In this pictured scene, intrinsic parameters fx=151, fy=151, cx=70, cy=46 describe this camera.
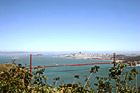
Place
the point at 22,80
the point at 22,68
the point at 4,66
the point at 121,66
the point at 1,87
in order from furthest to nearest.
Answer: the point at 4,66 < the point at 22,68 < the point at 22,80 < the point at 121,66 < the point at 1,87

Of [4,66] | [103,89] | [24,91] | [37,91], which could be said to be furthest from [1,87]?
[4,66]

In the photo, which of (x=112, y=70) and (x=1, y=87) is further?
(x=112, y=70)

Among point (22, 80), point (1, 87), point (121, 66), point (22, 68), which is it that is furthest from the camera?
point (22, 68)

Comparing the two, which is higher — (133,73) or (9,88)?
(133,73)

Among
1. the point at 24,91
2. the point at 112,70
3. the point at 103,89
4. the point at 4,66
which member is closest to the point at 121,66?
the point at 112,70

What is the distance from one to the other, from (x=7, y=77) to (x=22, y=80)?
21 centimetres

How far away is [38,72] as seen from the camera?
2.15 m

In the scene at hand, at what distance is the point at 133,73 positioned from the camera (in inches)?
75.3

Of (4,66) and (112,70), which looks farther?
(4,66)

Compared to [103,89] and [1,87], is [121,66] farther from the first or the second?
[1,87]

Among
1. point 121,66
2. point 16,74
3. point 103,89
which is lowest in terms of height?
point 103,89

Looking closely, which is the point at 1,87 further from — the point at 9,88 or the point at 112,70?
the point at 112,70

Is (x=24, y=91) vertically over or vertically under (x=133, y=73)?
under

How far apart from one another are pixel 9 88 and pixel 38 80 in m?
0.49
